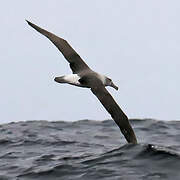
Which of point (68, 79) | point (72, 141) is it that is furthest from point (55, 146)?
point (68, 79)

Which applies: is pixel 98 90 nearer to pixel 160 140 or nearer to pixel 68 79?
pixel 68 79

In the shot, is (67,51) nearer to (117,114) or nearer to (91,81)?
(91,81)

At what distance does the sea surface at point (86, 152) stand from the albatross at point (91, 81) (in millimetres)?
541

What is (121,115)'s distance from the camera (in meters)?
9.32

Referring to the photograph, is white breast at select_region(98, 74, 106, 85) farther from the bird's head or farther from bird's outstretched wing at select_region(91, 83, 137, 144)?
bird's outstretched wing at select_region(91, 83, 137, 144)

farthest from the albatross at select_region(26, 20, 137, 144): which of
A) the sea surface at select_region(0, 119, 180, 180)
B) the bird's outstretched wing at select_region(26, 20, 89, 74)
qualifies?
the sea surface at select_region(0, 119, 180, 180)

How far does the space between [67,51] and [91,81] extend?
1.14 m

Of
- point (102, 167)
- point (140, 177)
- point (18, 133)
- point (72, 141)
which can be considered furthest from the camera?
point (18, 133)

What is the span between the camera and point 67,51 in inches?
439

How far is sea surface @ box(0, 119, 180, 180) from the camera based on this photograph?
8.53m

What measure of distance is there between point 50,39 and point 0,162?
275 centimetres

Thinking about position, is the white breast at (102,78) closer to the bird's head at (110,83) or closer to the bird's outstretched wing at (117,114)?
the bird's head at (110,83)

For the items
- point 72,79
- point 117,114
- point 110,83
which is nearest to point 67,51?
point 72,79

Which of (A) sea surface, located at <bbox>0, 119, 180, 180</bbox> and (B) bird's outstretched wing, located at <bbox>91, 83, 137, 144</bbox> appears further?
(B) bird's outstretched wing, located at <bbox>91, 83, 137, 144</bbox>
